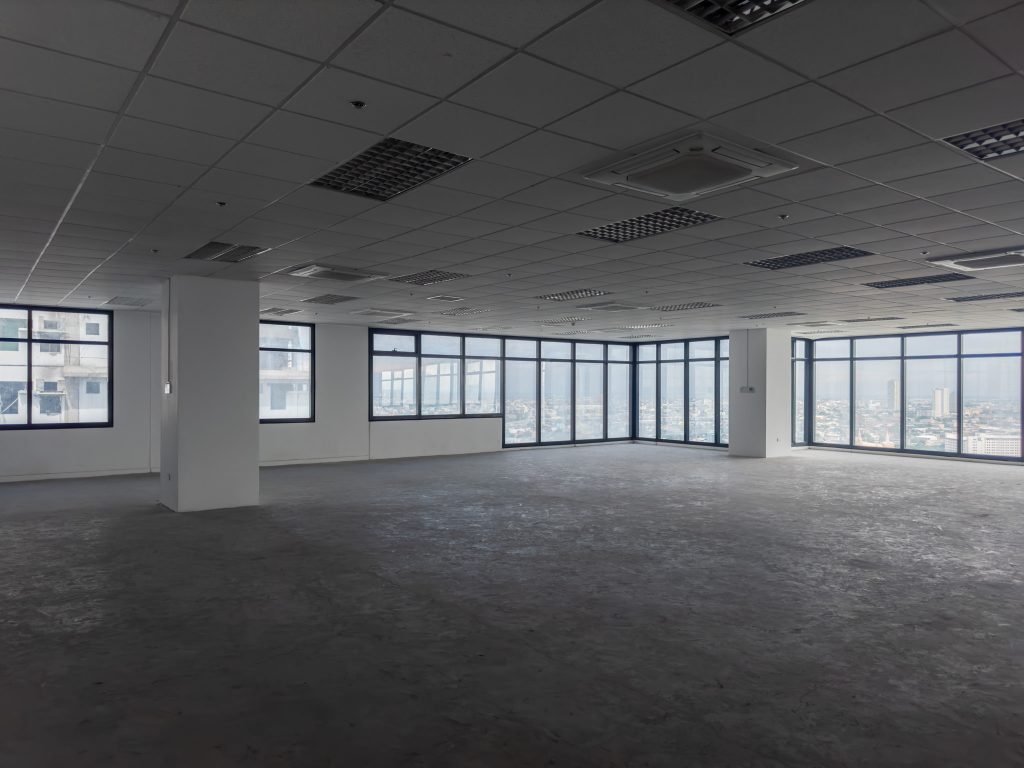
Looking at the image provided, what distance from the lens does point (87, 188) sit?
16.7ft

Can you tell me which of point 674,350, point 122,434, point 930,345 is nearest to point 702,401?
point 674,350

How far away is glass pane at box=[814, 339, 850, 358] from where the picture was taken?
18391mm

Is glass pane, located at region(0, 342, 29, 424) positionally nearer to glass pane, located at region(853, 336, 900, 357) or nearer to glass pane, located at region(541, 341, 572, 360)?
glass pane, located at region(541, 341, 572, 360)

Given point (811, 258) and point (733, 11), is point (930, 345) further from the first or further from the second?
point (733, 11)

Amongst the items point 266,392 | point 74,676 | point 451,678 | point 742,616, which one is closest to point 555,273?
point 742,616

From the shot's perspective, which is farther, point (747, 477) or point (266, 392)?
point (266, 392)

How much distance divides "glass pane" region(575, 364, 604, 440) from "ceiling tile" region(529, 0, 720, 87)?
16971mm

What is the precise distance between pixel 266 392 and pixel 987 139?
44.0 ft

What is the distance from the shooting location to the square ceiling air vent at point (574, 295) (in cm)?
1031

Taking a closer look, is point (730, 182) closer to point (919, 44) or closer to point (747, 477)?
point (919, 44)

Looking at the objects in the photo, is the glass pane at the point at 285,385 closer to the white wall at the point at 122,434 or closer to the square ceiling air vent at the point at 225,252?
the white wall at the point at 122,434

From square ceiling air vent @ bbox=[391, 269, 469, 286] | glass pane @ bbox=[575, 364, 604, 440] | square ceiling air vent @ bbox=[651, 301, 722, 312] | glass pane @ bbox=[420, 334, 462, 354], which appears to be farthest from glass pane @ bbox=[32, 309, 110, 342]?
glass pane @ bbox=[575, 364, 604, 440]

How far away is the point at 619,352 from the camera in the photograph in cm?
2123

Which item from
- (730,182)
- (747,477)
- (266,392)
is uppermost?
(730,182)
